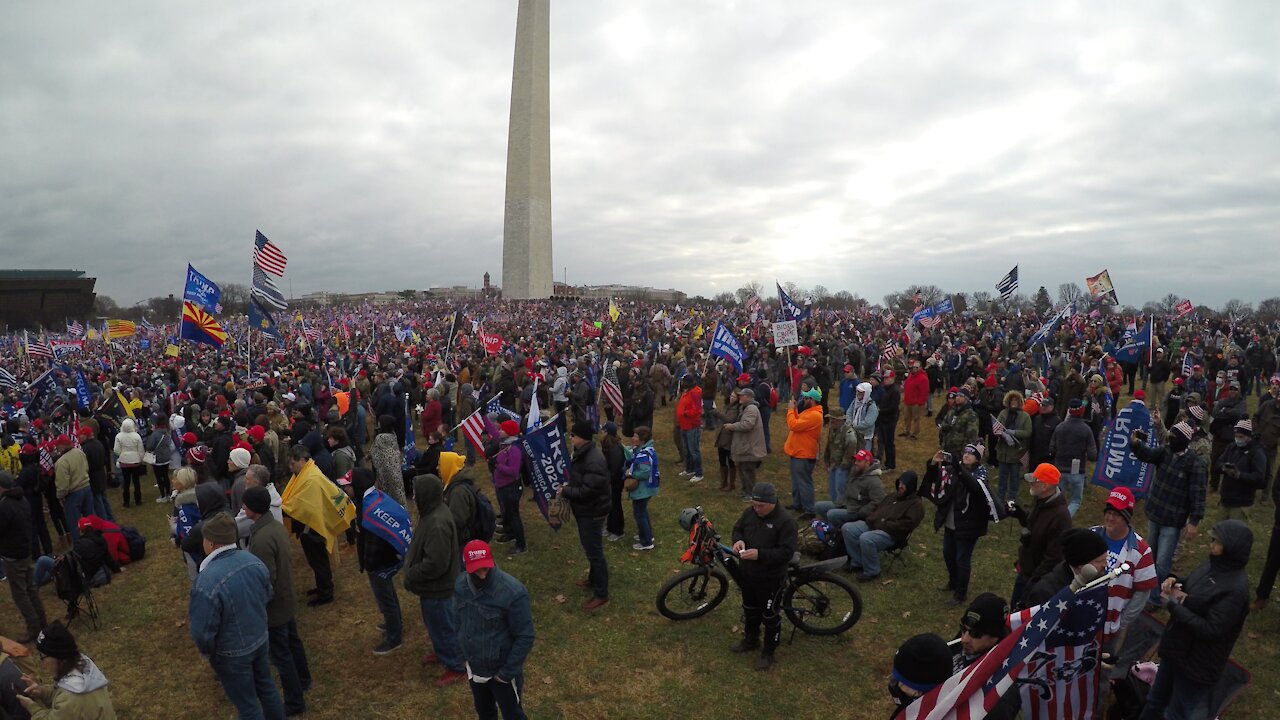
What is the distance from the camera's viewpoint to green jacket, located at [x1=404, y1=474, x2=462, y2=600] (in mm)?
5289

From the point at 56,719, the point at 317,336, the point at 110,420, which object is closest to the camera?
the point at 56,719

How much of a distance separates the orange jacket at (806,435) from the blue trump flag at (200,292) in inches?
561

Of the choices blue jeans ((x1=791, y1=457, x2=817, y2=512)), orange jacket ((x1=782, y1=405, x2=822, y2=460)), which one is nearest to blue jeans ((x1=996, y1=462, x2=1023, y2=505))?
blue jeans ((x1=791, y1=457, x2=817, y2=512))

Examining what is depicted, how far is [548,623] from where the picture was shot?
689 cm

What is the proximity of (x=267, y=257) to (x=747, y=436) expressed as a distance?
48.1 ft

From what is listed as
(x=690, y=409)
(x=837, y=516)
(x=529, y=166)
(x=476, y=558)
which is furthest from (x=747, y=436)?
(x=529, y=166)

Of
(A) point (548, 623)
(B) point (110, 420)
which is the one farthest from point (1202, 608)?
(B) point (110, 420)

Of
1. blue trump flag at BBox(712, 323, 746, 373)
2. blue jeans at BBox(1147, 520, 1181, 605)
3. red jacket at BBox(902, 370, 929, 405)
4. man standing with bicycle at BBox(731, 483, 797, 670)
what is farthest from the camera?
blue trump flag at BBox(712, 323, 746, 373)

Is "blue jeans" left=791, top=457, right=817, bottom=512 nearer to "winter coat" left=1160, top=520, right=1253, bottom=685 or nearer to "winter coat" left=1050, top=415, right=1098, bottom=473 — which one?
"winter coat" left=1050, top=415, right=1098, bottom=473

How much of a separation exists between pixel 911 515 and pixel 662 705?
12.2ft

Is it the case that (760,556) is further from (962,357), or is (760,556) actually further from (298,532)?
(962,357)

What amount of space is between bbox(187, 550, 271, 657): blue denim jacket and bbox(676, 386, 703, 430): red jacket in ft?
25.5

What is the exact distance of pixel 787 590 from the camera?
6.08 meters

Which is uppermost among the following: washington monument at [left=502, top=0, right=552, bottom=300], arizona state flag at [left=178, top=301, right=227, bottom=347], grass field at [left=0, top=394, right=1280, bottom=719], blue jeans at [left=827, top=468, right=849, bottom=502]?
washington monument at [left=502, top=0, right=552, bottom=300]
